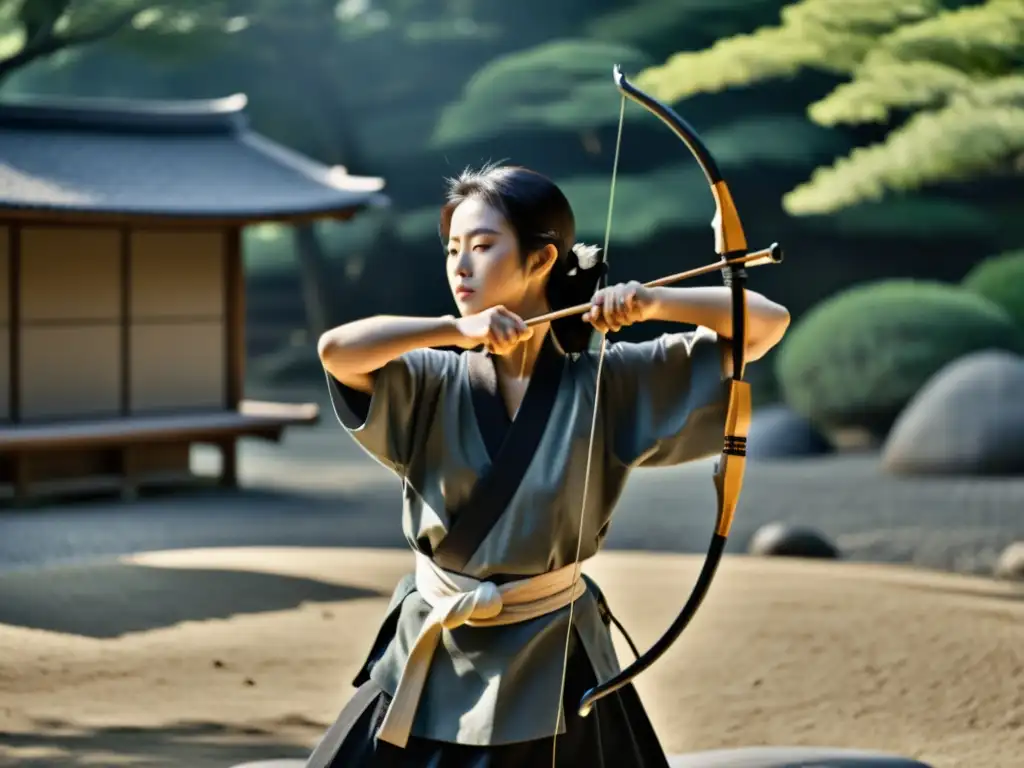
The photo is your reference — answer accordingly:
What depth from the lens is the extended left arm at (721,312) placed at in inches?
81.6

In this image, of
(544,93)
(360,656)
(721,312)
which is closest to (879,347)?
(544,93)

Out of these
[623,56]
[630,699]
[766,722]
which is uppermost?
[623,56]

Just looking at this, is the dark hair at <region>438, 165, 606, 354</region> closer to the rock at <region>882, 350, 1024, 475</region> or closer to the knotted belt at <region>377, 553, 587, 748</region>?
the knotted belt at <region>377, 553, 587, 748</region>

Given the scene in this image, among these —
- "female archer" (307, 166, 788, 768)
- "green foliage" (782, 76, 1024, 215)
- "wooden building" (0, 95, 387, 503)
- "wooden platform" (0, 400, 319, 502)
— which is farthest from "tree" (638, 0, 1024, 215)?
"female archer" (307, 166, 788, 768)

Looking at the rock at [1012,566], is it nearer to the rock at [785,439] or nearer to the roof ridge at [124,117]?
the rock at [785,439]

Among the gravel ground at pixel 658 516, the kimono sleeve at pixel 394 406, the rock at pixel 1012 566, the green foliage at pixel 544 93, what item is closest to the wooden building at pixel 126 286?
the gravel ground at pixel 658 516

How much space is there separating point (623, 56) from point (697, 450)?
556 inches

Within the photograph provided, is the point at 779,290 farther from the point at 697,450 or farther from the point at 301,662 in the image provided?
the point at 697,450

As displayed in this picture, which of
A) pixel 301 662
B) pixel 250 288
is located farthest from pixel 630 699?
pixel 250 288

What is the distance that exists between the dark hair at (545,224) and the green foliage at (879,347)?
32.7 ft

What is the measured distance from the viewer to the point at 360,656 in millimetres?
5039

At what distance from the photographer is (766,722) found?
4.25m

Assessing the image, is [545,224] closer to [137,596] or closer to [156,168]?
[137,596]

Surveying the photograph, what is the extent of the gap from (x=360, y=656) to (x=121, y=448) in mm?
4917
